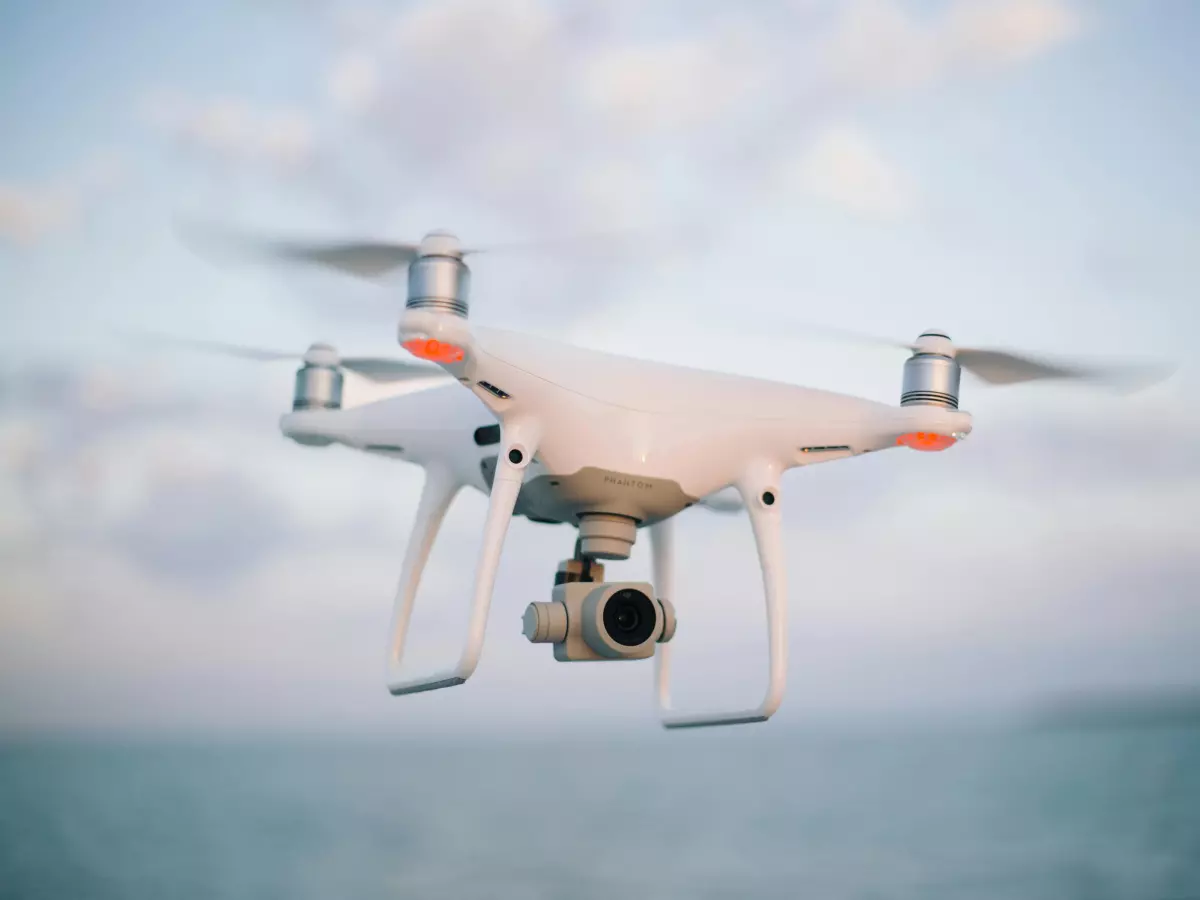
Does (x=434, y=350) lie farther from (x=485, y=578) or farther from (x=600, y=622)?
(x=600, y=622)

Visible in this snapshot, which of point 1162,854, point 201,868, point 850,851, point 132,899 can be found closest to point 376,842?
point 201,868

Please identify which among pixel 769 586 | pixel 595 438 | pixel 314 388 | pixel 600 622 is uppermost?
pixel 314 388

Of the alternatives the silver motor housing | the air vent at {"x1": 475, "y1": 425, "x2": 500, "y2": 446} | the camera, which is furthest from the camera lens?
Answer: the silver motor housing

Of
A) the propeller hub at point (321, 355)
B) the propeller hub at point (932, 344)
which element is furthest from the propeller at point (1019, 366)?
the propeller hub at point (321, 355)

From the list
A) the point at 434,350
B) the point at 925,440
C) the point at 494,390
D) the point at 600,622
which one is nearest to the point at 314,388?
the point at 494,390

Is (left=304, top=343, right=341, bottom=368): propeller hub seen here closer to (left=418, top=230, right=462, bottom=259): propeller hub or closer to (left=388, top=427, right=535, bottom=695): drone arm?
(left=388, top=427, right=535, bottom=695): drone arm

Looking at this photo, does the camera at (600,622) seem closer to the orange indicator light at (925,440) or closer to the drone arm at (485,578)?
the drone arm at (485,578)
